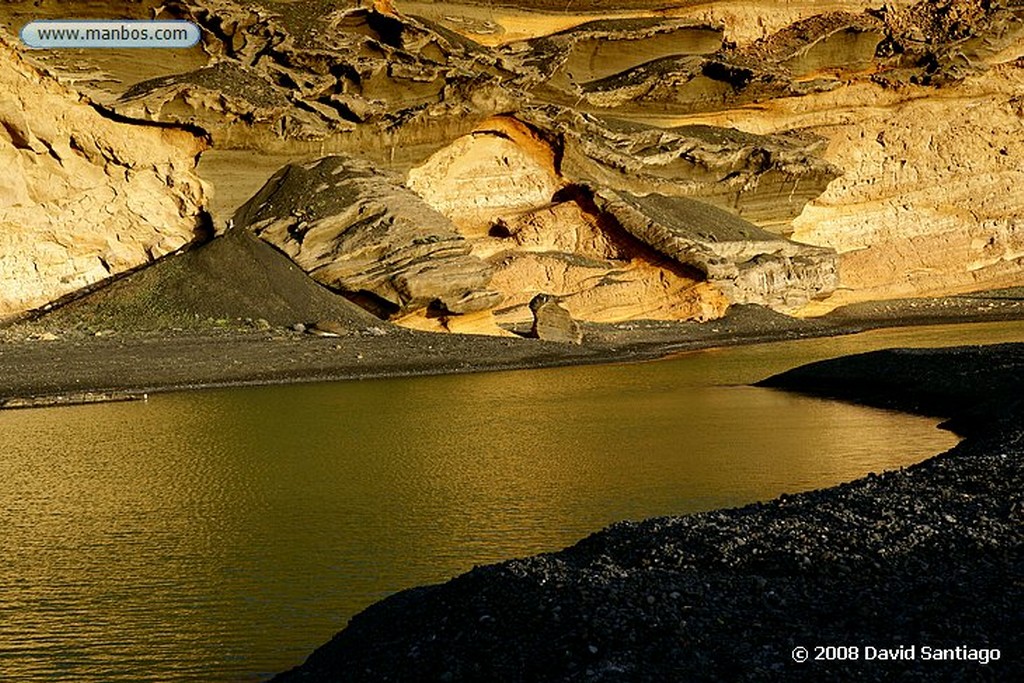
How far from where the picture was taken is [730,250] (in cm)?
4094

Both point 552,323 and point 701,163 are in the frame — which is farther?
point 701,163

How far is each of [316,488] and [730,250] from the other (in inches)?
1132

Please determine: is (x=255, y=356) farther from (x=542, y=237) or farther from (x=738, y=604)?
(x=738, y=604)

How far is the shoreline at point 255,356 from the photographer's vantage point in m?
25.0

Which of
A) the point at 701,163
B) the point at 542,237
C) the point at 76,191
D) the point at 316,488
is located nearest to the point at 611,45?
the point at 701,163

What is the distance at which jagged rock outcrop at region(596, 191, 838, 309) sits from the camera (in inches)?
1551

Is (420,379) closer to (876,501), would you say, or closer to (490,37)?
(876,501)

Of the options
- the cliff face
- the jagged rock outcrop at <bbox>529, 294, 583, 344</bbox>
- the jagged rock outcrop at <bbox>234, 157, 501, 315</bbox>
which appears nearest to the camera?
the jagged rock outcrop at <bbox>234, 157, 501, 315</bbox>

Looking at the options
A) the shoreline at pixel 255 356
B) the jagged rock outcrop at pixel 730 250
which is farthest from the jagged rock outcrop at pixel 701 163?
the shoreline at pixel 255 356

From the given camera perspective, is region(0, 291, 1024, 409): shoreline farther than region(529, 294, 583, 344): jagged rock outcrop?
No

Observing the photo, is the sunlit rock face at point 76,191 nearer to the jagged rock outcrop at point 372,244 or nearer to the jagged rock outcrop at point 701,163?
the jagged rock outcrop at point 372,244

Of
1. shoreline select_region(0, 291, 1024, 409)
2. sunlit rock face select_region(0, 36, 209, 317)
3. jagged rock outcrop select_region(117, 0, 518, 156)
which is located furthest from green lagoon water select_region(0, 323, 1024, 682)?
jagged rock outcrop select_region(117, 0, 518, 156)

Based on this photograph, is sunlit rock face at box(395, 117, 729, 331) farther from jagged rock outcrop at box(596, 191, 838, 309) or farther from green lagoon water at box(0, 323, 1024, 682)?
green lagoon water at box(0, 323, 1024, 682)

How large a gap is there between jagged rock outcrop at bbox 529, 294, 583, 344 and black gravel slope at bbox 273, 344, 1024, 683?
23380 millimetres
